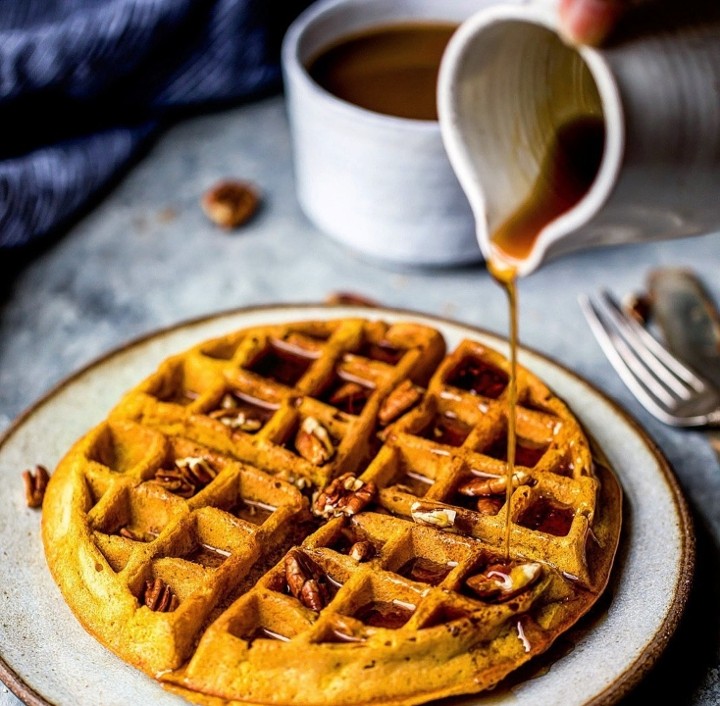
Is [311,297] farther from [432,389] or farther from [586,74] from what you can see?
[586,74]

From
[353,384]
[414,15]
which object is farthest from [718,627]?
[414,15]

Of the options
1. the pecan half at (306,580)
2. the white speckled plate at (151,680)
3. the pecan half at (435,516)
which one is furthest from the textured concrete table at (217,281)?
the pecan half at (306,580)

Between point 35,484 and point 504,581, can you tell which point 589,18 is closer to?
point 504,581

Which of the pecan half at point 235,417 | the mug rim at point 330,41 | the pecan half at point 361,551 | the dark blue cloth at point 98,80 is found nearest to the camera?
the pecan half at point 361,551

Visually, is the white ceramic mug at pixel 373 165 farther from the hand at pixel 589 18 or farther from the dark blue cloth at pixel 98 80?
the hand at pixel 589 18

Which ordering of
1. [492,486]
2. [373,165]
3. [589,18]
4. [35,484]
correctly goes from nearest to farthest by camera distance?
[589,18] → [492,486] → [35,484] → [373,165]

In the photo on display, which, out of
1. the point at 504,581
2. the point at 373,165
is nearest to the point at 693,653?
the point at 504,581
